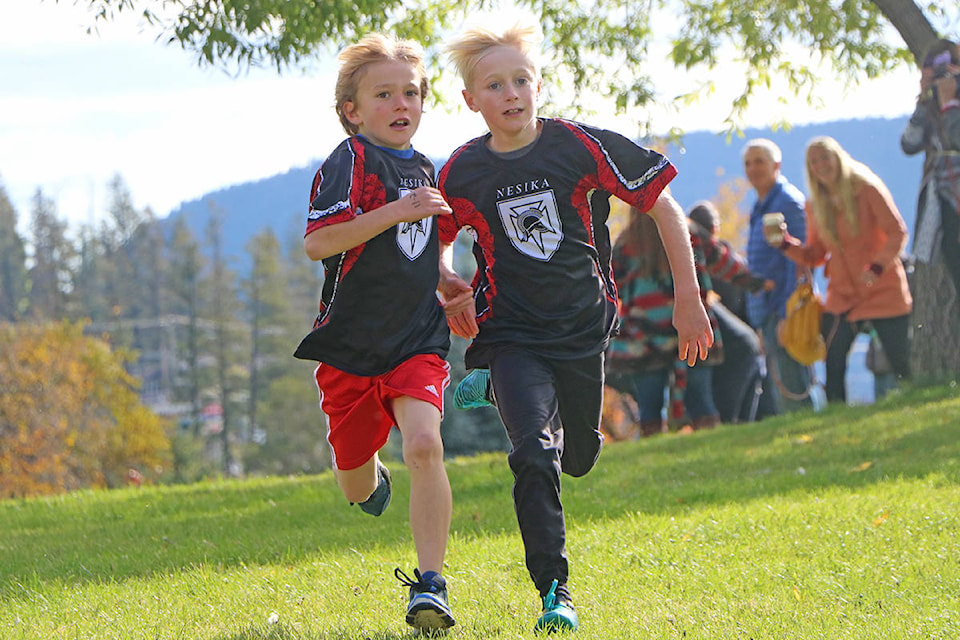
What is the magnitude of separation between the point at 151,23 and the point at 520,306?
6.92 meters

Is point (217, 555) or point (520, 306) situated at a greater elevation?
point (520, 306)

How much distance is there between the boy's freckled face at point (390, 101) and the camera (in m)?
5.10

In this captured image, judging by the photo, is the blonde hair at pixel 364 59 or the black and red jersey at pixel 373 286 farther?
the blonde hair at pixel 364 59

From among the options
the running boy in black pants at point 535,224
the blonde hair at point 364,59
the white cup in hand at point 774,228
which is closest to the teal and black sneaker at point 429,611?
the running boy in black pants at point 535,224

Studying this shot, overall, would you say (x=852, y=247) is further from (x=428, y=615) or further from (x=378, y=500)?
(x=428, y=615)

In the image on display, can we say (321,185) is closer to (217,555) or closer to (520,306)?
(520,306)

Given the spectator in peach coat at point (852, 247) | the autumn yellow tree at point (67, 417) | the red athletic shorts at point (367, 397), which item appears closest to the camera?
the red athletic shorts at point (367, 397)

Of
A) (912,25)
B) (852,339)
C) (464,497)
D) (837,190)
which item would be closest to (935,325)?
(852,339)

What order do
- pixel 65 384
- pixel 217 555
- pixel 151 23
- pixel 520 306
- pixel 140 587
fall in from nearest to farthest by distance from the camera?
1. pixel 520 306
2. pixel 140 587
3. pixel 217 555
4. pixel 151 23
5. pixel 65 384

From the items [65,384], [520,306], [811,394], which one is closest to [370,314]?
[520,306]

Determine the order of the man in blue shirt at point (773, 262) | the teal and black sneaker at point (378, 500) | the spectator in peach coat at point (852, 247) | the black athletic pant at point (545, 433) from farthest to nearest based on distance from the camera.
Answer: the man in blue shirt at point (773, 262), the spectator in peach coat at point (852, 247), the teal and black sneaker at point (378, 500), the black athletic pant at point (545, 433)

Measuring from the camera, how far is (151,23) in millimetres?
10836

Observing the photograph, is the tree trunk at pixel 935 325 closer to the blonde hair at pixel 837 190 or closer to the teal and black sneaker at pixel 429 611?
the blonde hair at pixel 837 190

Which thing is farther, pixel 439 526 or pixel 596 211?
pixel 596 211
